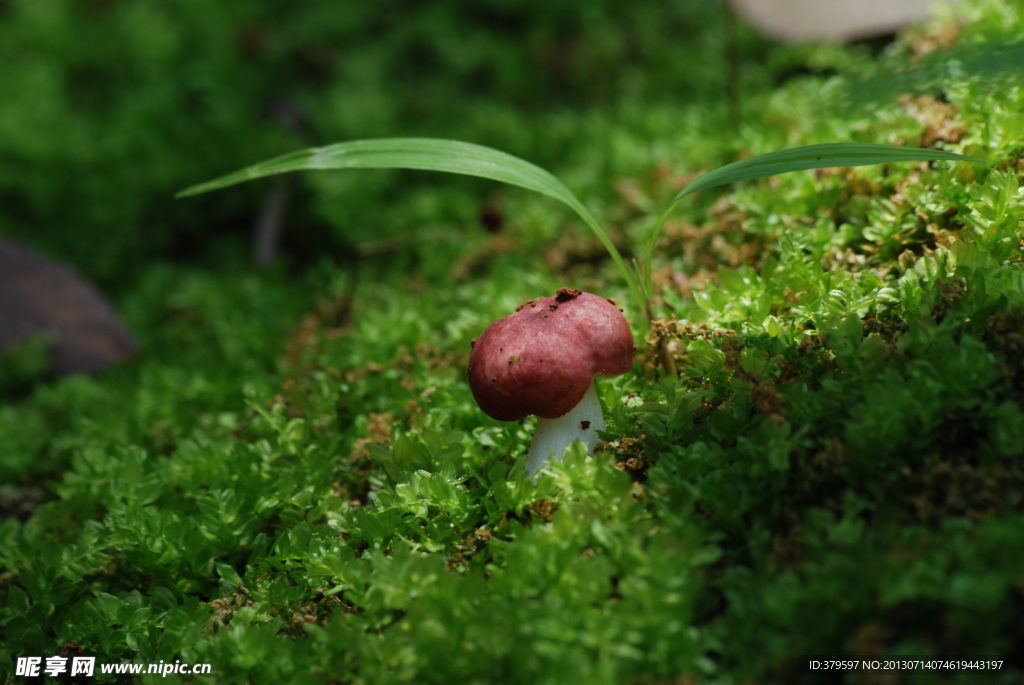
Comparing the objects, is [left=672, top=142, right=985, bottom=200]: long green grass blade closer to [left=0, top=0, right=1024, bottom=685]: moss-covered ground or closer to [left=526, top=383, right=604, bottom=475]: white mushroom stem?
[left=0, top=0, right=1024, bottom=685]: moss-covered ground

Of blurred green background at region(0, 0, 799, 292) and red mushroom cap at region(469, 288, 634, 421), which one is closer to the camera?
red mushroom cap at region(469, 288, 634, 421)

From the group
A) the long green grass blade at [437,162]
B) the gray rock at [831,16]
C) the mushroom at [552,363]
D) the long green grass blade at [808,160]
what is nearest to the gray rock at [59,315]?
the long green grass blade at [437,162]

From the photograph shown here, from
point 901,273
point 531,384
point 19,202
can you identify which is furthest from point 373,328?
point 19,202

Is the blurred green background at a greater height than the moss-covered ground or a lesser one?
greater

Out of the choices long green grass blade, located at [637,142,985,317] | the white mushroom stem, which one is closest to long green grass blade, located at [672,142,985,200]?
long green grass blade, located at [637,142,985,317]

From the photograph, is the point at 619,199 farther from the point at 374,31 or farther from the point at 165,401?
the point at 374,31

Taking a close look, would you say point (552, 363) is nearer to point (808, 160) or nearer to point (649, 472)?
point (649, 472)
